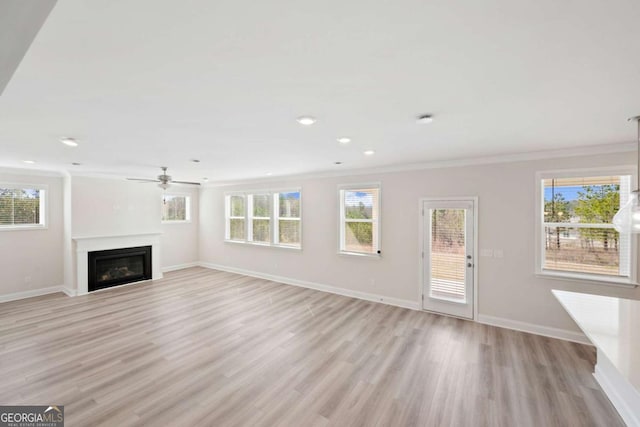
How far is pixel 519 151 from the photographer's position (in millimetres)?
3770

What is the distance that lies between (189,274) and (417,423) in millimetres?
6699

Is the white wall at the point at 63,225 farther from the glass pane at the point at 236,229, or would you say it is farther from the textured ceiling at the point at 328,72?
the textured ceiling at the point at 328,72

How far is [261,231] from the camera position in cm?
715

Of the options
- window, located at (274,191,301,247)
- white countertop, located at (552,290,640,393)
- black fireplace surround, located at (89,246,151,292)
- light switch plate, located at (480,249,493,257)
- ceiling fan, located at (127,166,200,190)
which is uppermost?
ceiling fan, located at (127,166,200,190)

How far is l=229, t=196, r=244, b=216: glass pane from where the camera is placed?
24.7 feet

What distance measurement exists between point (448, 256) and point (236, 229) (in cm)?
550

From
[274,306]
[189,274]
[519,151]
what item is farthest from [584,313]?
Answer: [189,274]

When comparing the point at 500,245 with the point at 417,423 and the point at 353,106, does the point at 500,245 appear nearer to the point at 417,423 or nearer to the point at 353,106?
the point at 417,423

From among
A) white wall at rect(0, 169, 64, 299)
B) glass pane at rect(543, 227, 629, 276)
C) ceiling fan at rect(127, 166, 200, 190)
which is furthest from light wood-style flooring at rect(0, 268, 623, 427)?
ceiling fan at rect(127, 166, 200, 190)

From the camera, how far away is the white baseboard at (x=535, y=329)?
3597mm

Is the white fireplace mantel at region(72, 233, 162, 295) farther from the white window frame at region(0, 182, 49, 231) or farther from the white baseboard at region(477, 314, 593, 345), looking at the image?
the white baseboard at region(477, 314, 593, 345)

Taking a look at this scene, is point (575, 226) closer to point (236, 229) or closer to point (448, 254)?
point (448, 254)

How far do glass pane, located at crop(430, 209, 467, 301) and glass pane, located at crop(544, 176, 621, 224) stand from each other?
3.74ft

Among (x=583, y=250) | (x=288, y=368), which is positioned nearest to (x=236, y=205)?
(x=288, y=368)
